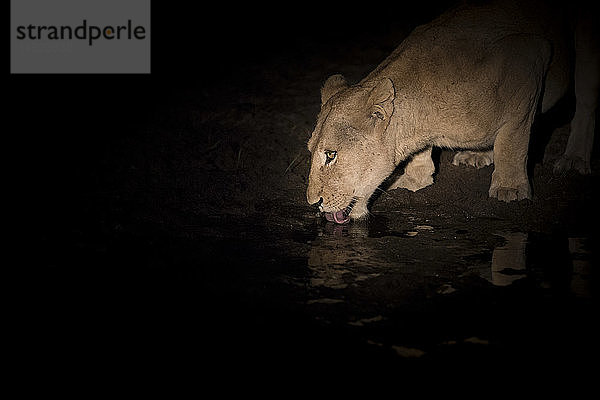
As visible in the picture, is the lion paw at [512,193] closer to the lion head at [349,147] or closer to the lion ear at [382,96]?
the lion head at [349,147]

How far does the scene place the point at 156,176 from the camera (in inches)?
294

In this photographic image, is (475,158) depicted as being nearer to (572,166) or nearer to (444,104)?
(572,166)

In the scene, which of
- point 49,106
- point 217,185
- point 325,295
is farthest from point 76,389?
point 49,106

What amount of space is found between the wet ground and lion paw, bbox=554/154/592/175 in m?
0.18

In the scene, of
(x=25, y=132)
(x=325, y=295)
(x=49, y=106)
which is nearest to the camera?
(x=325, y=295)

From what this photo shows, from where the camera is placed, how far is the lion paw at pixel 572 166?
7359 mm

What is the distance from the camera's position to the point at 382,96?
232 inches

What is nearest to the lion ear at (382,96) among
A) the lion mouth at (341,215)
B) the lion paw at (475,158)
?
the lion mouth at (341,215)

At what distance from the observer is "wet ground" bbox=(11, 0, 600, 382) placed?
11.7 feet

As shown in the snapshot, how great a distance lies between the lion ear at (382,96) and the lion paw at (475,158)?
2127 millimetres

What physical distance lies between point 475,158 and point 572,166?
3.35 feet

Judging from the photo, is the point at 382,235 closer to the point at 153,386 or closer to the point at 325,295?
the point at 325,295

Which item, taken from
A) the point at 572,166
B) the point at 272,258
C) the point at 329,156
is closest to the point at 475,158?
the point at 572,166

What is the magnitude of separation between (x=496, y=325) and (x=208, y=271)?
1945 millimetres
